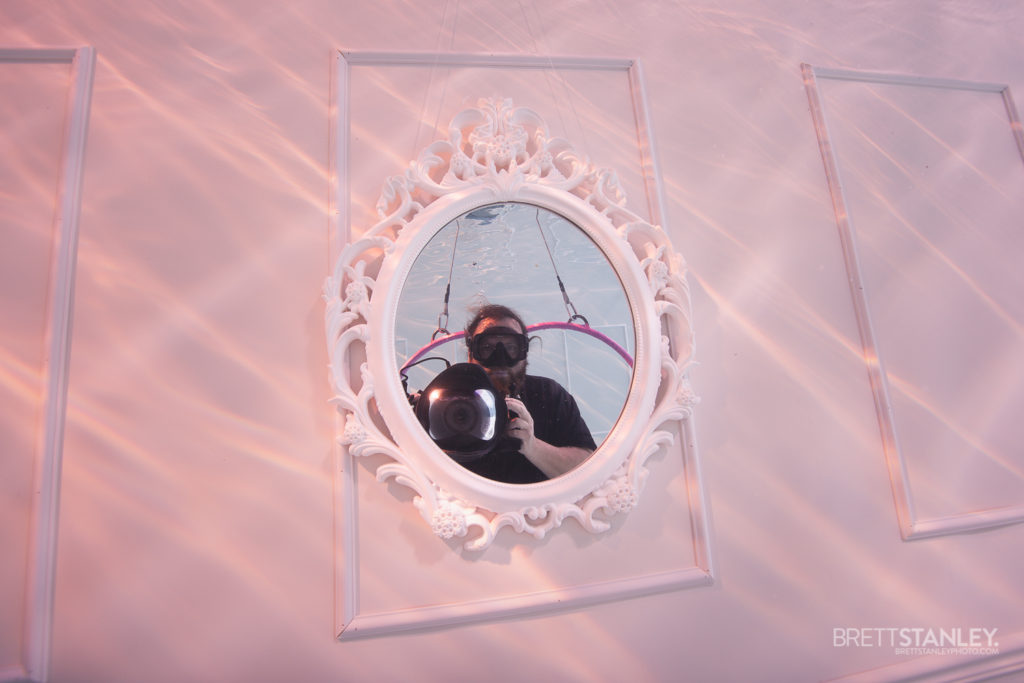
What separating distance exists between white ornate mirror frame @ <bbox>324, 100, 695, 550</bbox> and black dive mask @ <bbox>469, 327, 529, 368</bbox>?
0.17 meters

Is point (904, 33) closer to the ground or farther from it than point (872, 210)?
farther from it

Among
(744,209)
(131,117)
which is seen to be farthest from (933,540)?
(131,117)

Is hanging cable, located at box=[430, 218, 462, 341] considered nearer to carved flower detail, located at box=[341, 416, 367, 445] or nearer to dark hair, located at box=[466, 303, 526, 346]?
dark hair, located at box=[466, 303, 526, 346]

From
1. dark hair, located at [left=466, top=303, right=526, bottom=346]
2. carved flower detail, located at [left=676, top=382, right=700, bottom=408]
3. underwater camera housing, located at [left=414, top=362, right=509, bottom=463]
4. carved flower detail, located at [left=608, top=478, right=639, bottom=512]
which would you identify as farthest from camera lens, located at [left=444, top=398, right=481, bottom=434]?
carved flower detail, located at [left=676, top=382, right=700, bottom=408]

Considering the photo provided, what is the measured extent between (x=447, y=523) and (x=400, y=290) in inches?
18.1

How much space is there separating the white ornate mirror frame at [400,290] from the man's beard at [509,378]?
17 cm

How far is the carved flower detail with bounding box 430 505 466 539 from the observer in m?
0.99

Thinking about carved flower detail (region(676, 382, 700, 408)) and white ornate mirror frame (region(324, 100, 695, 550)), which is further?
carved flower detail (region(676, 382, 700, 408))

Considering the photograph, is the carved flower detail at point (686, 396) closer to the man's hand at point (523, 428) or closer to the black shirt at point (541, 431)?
the black shirt at point (541, 431)

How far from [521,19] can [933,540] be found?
1592mm

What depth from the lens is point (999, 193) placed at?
58.6 inches

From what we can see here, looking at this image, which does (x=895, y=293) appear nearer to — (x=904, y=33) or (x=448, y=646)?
(x=904, y=33)

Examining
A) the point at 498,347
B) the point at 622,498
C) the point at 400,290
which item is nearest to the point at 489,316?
the point at 498,347

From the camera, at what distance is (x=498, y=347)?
1066mm
